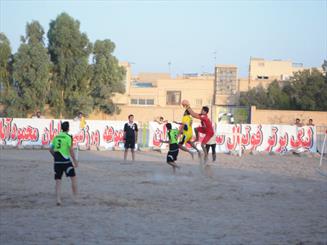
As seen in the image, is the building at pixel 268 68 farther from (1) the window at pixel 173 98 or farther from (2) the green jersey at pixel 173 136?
(2) the green jersey at pixel 173 136

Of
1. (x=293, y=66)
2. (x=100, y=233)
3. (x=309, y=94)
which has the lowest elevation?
(x=100, y=233)

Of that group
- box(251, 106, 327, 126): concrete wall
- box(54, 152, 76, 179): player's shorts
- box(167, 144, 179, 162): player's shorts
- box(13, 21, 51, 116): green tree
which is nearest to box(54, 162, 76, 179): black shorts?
box(54, 152, 76, 179): player's shorts

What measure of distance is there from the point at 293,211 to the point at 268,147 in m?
17.3

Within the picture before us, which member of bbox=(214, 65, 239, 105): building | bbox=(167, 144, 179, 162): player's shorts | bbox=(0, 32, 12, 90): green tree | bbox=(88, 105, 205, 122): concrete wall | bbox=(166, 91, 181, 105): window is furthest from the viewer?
bbox=(166, 91, 181, 105): window

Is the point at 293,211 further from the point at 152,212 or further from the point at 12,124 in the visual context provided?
the point at 12,124

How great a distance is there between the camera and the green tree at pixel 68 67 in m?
46.9

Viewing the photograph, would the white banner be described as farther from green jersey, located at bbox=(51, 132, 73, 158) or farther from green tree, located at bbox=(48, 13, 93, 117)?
green tree, located at bbox=(48, 13, 93, 117)

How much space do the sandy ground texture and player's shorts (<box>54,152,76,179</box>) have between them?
0.57m

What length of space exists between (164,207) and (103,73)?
38.1 metres

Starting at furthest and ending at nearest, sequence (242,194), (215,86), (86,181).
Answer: (215,86), (86,181), (242,194)

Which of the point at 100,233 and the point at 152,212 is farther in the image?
the point at 152,212

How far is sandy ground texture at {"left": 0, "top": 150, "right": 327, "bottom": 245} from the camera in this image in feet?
27.9

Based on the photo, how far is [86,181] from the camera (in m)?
14.7

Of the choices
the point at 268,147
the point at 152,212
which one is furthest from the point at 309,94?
the point at 152,212
